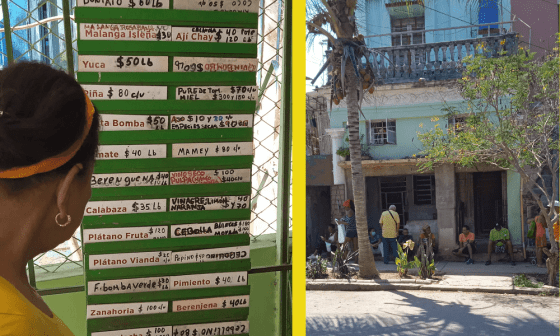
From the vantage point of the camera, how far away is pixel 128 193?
4.24ft

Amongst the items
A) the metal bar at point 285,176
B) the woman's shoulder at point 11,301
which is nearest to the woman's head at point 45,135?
the woman's shoulder at point 11,301

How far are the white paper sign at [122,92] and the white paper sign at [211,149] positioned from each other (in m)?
0.15

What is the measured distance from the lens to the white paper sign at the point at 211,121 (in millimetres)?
1307

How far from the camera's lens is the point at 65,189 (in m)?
0.62

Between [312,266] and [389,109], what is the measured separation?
5.49 feet

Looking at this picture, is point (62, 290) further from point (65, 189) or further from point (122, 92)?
point (65, 189)

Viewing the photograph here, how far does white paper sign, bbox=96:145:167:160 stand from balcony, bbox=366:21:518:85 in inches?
122

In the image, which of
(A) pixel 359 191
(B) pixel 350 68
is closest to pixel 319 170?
(A) pixel 359 191

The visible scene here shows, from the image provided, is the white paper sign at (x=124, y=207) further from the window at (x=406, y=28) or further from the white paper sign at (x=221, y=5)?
the window at (x=406, y=28)

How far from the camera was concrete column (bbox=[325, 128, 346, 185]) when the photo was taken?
15.5 ft

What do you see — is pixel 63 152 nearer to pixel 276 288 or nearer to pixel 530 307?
pixel 276 288

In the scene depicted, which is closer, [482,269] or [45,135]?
[45,135]

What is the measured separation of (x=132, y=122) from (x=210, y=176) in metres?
0.26

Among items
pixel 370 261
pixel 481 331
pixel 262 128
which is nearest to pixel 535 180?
pixel 481 331
